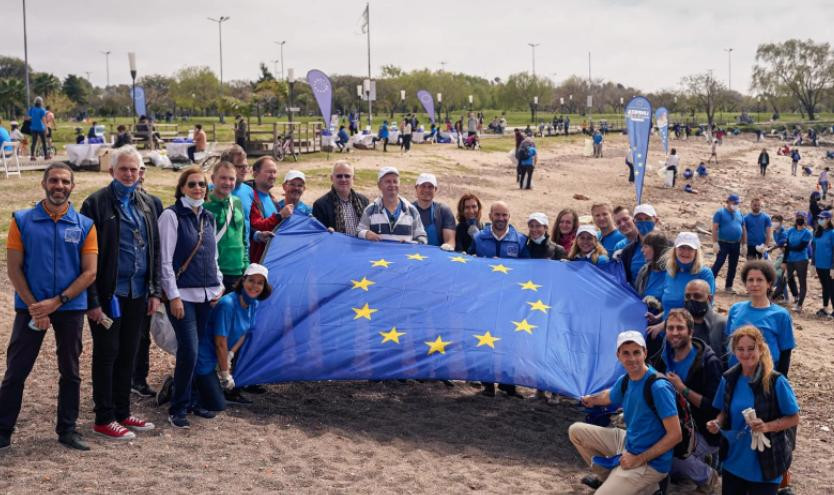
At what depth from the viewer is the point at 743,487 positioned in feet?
Answer: 19.0

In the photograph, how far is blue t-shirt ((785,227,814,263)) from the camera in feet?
48.1

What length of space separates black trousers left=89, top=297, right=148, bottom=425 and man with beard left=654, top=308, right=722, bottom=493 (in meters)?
3.88

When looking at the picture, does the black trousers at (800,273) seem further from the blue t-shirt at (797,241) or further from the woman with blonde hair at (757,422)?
the woman with blonde hair at (757,422)

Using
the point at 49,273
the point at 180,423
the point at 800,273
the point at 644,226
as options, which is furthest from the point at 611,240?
the point at 800,273

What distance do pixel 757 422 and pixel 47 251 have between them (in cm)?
473

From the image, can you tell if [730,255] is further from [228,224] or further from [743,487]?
[228,224]

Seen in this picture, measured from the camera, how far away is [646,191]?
1304 inches

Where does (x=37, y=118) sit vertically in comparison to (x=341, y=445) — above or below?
above

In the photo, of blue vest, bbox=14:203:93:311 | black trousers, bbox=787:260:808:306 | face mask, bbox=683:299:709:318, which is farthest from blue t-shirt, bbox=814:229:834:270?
blue vest, bbox=14:203:93:311

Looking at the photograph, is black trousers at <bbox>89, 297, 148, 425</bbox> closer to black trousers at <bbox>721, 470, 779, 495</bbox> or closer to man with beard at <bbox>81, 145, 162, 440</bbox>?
man with beard at <bbox>81, 145, 162, 440</bbox>

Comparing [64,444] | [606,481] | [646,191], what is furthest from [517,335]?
[646,191]

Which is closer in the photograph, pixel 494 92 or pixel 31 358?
pixel 31 358

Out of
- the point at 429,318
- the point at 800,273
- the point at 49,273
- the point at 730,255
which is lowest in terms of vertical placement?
the point at 800,273

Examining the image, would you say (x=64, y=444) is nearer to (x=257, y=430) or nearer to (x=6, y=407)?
(x=6, y=407)
